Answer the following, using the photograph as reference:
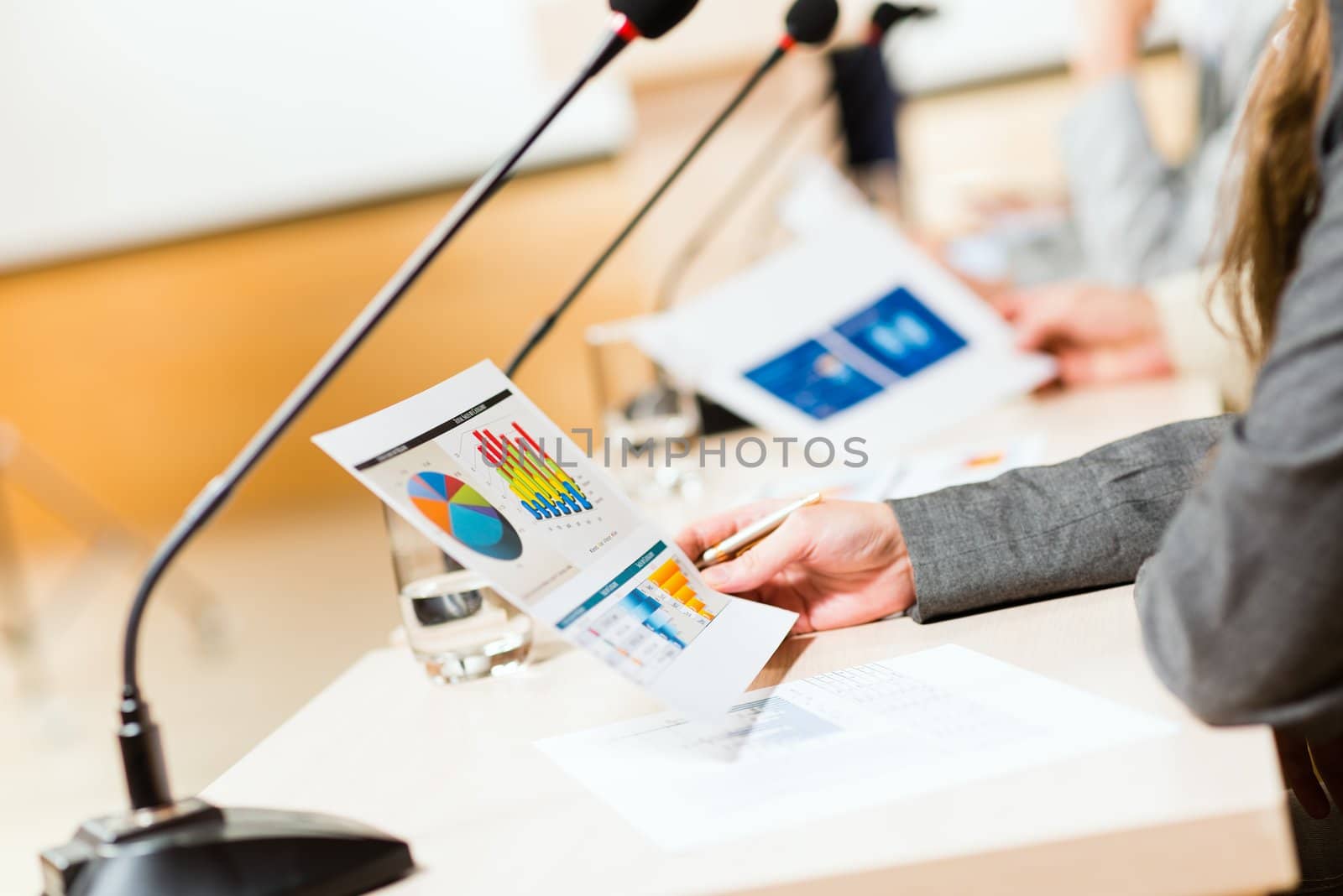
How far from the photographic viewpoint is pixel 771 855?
0.42 meters

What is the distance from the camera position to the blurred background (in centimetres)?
327

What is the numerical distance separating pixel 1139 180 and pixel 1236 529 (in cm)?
124

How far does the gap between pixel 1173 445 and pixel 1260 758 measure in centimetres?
29

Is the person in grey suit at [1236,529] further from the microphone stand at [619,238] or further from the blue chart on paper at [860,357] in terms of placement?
the blue chart on paper at [860,357]

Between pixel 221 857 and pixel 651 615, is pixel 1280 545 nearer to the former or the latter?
pixel 651 615

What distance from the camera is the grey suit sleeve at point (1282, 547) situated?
424 mm

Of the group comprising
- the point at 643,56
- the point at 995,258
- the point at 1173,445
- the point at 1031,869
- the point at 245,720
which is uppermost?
the point at 643,56

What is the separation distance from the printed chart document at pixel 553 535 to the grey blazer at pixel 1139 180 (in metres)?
1.11

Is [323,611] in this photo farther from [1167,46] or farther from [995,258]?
[1167,46]

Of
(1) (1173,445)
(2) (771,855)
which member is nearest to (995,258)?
(1) (1173,445)

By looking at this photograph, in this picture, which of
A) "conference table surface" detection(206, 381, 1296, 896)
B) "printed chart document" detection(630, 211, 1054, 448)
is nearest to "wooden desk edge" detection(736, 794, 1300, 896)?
"conference table surface" detection(206, 381, 1296, 896)

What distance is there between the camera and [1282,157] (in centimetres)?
62

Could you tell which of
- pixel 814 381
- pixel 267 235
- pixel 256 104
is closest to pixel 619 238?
pixel 814 381

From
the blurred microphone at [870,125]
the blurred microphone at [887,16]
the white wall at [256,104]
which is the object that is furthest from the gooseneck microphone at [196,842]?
the white wall at [256,104]
